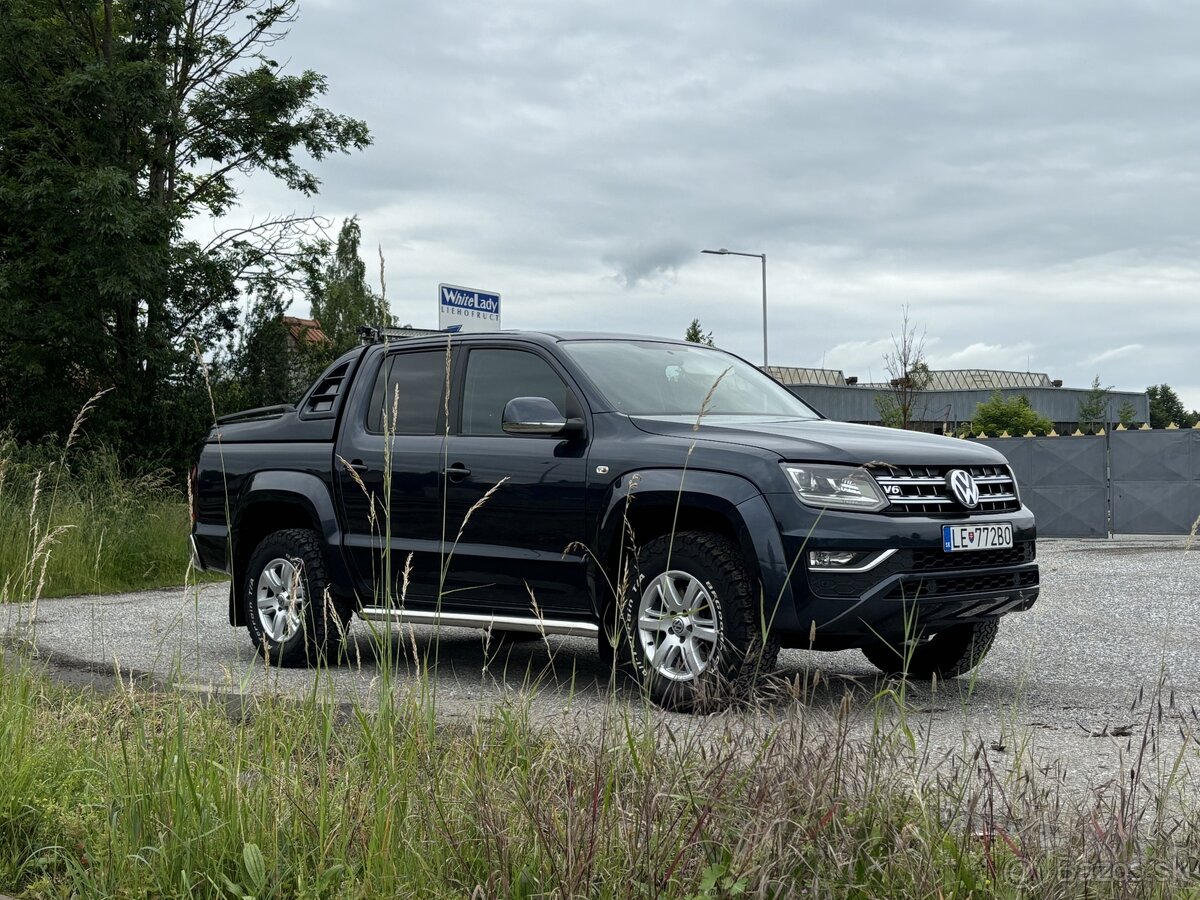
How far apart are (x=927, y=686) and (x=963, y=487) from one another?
1.55 meters

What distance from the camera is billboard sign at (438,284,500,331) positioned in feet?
47.8

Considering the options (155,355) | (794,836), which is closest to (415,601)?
(794,836)

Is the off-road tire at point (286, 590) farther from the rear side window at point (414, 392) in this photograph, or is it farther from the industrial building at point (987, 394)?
the industrial building at point (987, 394)

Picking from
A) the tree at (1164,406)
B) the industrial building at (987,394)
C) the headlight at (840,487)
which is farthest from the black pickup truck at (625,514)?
the tree at (1164,406)

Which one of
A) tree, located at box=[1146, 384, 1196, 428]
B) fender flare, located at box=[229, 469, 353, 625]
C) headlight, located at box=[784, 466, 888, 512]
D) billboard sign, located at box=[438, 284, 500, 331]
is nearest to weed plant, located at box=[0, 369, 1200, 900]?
headlight, located at box=[784, 466, 888, 512]

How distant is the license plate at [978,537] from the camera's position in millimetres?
6152

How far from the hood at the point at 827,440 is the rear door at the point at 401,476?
1406 millimetres

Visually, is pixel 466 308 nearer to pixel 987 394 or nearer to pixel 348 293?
pixel 348 293

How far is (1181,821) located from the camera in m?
3.28

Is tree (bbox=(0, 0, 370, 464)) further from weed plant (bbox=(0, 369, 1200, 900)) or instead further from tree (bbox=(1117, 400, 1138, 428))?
tree (bbox=(1117, 400, 1138, 428))

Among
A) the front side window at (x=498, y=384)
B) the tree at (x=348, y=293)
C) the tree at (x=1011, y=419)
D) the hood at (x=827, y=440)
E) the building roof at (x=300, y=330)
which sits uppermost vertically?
the tree at (x=348, y=293)

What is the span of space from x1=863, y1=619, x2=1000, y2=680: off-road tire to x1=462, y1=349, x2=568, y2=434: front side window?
7.23 ft

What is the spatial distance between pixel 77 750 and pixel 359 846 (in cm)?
161

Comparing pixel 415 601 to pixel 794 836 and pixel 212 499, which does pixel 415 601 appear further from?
pixel 794 836
